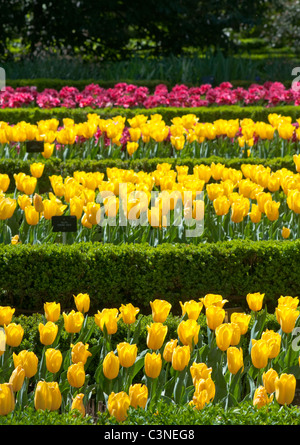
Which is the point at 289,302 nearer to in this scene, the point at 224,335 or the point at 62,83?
the point at 224,335

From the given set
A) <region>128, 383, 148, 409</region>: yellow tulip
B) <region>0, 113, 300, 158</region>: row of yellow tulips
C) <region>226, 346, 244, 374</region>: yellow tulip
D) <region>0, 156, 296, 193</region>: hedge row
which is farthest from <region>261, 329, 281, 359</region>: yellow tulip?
<region>0, 156, 296, 193</region>: hedge row

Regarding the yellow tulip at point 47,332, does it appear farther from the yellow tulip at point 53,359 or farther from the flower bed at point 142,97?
the flower bed at point 142,97

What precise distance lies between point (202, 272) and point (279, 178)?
1.04 metres

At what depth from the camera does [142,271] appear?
499 cm

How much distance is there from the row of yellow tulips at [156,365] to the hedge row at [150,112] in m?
5.80

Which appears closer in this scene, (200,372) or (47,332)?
(200,372)

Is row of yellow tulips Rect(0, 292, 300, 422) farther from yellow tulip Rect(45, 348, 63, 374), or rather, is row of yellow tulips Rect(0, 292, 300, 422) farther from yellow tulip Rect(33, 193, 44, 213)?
yellow tulip Rect(33, 193, 44, 213)

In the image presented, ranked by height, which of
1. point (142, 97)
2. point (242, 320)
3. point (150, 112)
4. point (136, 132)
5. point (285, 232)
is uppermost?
point (142, 97)

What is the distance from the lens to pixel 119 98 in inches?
388

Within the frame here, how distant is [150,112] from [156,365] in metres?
6.66

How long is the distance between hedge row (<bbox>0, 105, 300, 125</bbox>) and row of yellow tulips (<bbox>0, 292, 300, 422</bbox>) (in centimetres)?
580

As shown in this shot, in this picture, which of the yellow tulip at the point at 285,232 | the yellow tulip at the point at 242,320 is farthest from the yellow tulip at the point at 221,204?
the yellow tulip at the point at 242,320

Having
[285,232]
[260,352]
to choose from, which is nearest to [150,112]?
[285,232]

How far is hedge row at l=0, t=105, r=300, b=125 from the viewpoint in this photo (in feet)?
30.3
